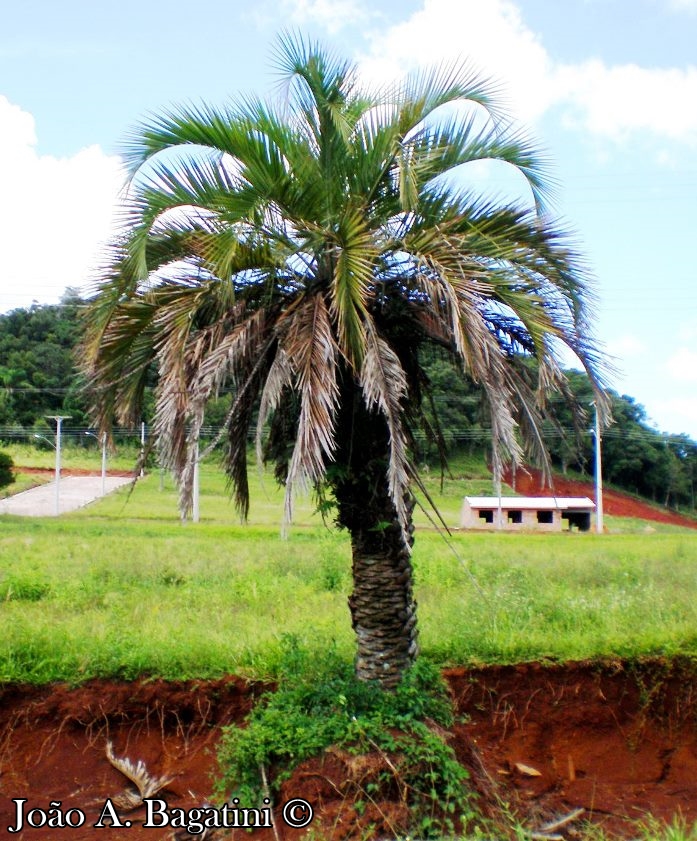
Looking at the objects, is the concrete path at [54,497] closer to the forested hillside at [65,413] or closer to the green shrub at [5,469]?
the green shrub at [5,469]

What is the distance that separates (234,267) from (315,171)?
944 millimetres

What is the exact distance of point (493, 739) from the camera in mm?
7242

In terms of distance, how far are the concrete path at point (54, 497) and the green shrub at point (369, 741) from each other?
27.7 m

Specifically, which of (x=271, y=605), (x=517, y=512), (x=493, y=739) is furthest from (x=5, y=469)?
(x=493, y=739)

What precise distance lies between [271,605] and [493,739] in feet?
14.6

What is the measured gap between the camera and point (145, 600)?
1138cm

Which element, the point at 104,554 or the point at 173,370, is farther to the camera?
the point at 104,554

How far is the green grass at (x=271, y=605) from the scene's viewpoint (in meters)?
7.67

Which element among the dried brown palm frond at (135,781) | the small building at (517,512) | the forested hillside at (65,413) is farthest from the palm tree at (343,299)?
the small building at (517,512)

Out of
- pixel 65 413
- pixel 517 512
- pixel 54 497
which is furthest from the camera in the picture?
pixel 65 413

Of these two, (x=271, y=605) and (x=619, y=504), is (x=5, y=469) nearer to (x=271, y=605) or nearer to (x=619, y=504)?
(x=271, y=605)

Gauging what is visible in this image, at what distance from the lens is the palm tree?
5543 mm

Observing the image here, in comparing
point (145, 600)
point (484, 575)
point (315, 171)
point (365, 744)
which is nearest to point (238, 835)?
point (365, 744)

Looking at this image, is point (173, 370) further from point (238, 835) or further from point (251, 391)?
point (238, 835)
